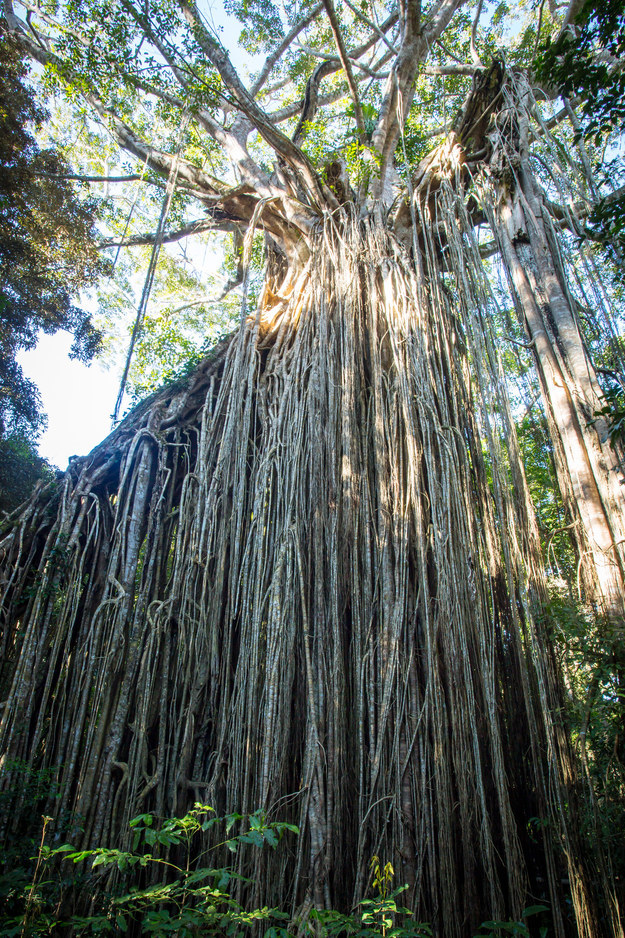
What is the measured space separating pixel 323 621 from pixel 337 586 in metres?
0.19

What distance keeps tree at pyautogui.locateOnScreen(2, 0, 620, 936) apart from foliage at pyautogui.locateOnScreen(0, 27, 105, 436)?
35.2 inches

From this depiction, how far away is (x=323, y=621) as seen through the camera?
8.97 ft

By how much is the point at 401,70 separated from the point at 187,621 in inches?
201

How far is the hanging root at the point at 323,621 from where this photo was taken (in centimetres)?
228

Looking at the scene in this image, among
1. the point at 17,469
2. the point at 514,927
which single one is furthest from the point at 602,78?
the point at 17,469

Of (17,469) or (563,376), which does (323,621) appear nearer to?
(563,376)

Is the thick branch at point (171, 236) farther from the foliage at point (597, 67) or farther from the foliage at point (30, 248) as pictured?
the foliage at point (597, 67)

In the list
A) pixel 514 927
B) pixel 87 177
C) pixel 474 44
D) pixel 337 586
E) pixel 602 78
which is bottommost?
pixel 514 927

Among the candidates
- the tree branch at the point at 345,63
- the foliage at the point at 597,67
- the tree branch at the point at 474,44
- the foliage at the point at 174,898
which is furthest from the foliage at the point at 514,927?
the tree branch at the point at 474,44

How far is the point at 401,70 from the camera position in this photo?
483 centimetres

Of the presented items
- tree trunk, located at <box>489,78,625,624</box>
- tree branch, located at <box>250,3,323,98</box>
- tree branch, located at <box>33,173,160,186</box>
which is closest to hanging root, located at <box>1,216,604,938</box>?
tree trunk, located at <box>489,78,625,624</box>

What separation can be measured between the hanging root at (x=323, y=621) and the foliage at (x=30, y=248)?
2598 millimetres

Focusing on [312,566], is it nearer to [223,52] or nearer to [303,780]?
[303,780]

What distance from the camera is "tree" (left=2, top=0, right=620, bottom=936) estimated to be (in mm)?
2275
